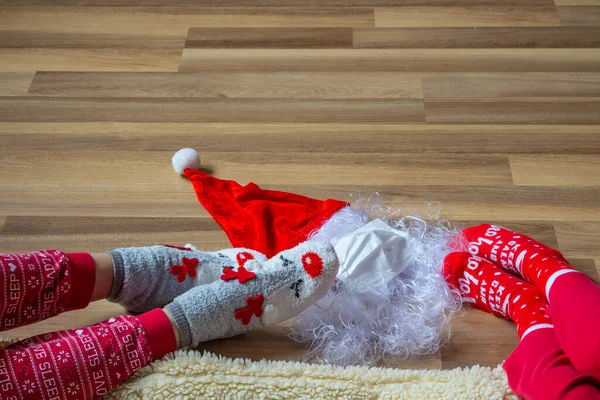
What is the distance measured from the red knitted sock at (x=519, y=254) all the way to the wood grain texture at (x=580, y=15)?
84cm

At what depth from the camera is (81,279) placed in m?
1.13

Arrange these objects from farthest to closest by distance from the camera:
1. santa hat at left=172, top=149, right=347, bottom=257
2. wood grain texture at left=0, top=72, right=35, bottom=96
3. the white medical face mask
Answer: wood grain texture at left=0, top=72, right=35, bottom=96 < santa hat at left=172, top=149, right=347, bottom=257 < the white medical face mask

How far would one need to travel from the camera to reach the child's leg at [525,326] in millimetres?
1010

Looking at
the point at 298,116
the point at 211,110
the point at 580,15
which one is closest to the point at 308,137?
the point at 298,116

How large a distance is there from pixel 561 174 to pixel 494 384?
1.84ft

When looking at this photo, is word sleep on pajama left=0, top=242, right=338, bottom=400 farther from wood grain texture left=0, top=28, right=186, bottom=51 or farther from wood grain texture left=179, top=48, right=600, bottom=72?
wood grain texture left=0, top=28, right=186, bottom=51

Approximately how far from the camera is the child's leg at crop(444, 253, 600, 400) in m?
1.01

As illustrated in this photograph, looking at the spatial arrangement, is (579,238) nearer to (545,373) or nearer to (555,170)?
(555,170)

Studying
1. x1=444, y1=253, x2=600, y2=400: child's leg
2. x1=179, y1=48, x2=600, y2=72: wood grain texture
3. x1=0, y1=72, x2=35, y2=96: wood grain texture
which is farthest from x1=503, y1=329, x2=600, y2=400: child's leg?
x1=0, y1=72, x2=35, y2=96: wood grain texture

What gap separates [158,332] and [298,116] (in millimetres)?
712

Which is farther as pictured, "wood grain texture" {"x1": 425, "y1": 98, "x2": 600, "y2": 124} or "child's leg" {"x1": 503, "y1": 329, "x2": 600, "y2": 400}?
"wood grain texture" {"x1": 425, "y1": 98, "x2": 600, "y2": 124}

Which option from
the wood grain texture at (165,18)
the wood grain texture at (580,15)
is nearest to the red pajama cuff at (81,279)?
the wood grain texture at (165,18)

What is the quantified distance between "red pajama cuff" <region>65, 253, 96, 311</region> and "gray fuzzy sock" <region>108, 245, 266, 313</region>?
0.13 ft

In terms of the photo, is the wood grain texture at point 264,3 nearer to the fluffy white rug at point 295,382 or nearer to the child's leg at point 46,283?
the child's leg at point 46,283
